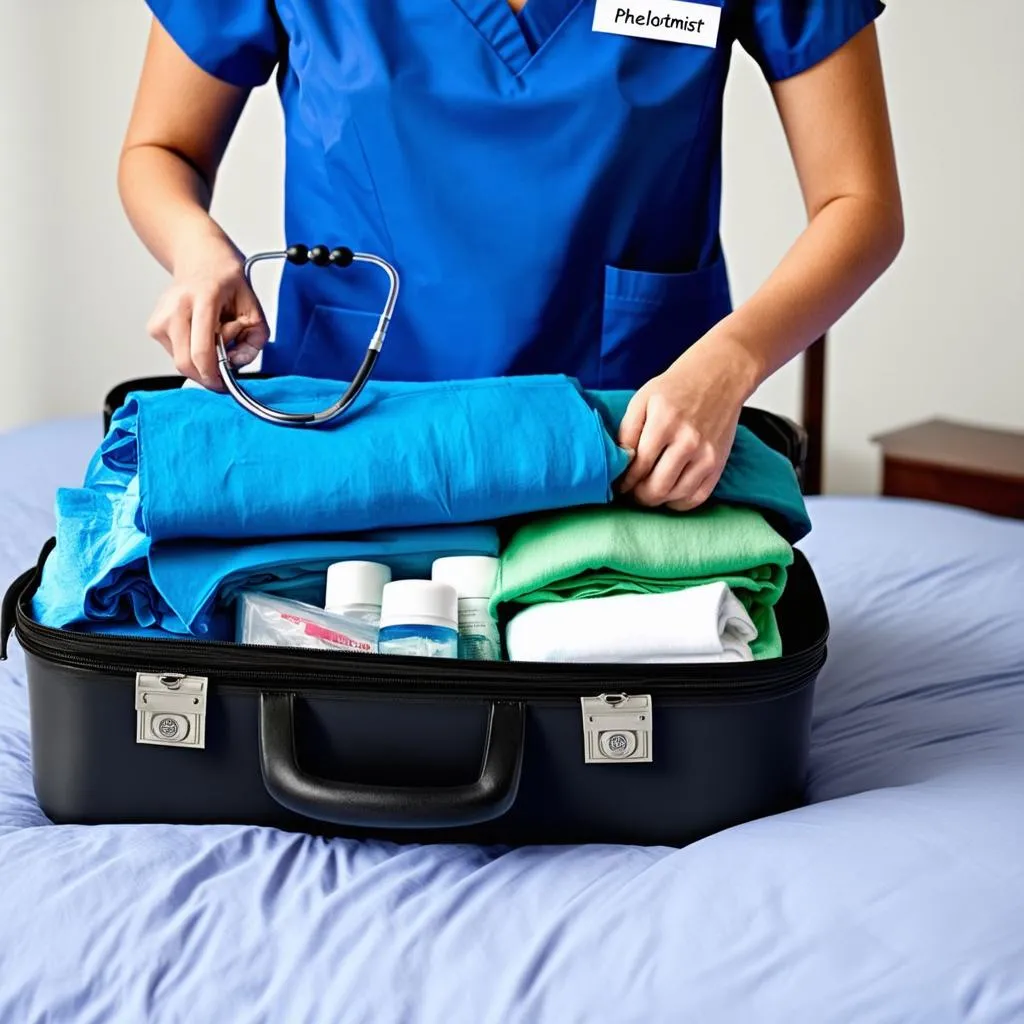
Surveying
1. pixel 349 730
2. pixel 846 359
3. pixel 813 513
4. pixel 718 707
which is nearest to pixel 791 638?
pixel 718 707

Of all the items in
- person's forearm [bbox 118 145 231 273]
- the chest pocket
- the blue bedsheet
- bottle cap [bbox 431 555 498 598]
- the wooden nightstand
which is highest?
person's forearm [bbox 118 145 231 273]

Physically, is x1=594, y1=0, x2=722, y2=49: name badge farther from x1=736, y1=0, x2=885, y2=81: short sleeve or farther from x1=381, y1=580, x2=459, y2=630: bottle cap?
x1=381, y1=580, x2=459, y2=630: bottle cap

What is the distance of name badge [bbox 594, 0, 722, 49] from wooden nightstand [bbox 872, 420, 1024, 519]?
4.70ft

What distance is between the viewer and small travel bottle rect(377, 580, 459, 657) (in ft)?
2.59

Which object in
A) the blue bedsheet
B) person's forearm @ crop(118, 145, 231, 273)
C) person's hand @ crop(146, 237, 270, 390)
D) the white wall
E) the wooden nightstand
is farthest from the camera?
the white wall

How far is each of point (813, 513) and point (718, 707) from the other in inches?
41.5

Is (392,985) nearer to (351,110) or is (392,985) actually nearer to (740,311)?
(740,311)

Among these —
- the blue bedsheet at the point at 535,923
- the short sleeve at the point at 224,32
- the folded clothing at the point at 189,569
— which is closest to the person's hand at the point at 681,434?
the folded clothing at the point at 189,569

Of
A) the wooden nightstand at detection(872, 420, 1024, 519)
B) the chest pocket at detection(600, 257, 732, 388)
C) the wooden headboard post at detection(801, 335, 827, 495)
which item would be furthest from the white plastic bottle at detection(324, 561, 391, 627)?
the wooden headboard post at detection(801, 335, 827, 495)

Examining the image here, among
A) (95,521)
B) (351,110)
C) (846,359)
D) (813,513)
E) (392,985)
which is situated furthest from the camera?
(846,359)

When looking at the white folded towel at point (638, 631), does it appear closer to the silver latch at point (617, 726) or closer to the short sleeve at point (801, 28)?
the silver latch at point (617, 726)

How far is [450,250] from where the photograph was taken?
1.09 metres

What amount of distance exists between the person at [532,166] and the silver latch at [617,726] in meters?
0.35

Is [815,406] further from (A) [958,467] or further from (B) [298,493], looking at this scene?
(B) [298,493]
